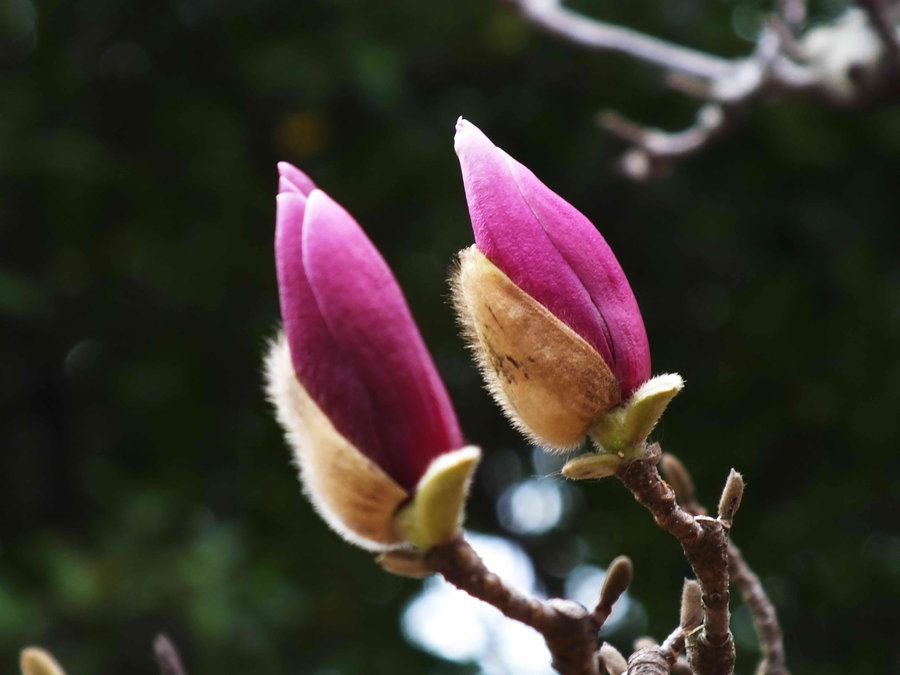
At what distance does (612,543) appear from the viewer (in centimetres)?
308

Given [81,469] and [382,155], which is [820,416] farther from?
[81,469]

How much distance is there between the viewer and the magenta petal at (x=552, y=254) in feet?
2.29

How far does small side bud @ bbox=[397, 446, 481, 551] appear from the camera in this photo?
1.98 feet

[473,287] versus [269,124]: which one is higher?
[473,287]

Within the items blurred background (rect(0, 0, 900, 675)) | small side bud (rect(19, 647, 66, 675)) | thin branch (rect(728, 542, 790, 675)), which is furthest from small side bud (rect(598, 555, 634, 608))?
blurred background (rect(0, 0, 900, 675))

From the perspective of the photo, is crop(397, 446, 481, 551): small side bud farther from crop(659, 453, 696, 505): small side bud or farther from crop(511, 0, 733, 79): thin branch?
crop(511, 0, 733, 79): thin branch

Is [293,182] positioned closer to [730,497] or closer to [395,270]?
[730,497]

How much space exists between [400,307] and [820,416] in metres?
2.68

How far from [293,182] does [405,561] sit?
0.23 metres

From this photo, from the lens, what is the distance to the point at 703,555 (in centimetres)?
72

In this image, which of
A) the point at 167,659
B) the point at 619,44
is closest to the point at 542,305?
the point at 167,659

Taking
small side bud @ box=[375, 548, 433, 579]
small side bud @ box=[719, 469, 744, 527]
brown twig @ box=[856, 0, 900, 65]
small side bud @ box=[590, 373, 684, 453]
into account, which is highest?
brown twig @ box=[856, 0, 900, 65]

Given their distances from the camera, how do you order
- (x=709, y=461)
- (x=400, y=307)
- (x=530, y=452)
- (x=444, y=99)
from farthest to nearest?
(x=530, y=452) → (x=444, y=99) → (x=709, y=461) → (x=400, y=307)

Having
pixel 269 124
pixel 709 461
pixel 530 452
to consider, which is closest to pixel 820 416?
pixel 709 461
